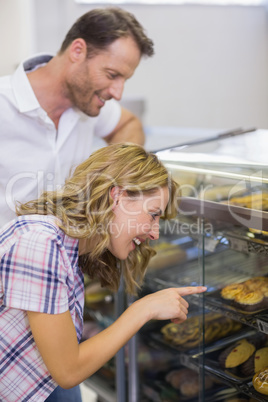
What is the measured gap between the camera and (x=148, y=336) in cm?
215

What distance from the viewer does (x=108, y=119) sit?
237cm

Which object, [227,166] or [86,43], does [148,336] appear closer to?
[227,166]

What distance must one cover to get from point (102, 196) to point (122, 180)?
0.07 m

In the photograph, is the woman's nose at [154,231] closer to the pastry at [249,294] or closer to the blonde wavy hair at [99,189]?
the blonde wavy hair at [99,189]

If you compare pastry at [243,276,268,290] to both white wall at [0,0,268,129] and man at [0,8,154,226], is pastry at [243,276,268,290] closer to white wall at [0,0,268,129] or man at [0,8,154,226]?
man at [0,8,154,226]

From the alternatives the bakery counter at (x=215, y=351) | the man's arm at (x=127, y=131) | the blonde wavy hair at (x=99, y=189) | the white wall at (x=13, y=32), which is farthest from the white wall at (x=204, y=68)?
the blonde wavy hair at (x=99, y=189)

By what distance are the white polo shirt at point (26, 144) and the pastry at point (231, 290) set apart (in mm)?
751

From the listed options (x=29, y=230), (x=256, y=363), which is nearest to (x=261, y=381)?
(x=256, y=363)

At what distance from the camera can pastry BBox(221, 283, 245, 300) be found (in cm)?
167

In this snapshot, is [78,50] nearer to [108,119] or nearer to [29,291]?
[108,119]

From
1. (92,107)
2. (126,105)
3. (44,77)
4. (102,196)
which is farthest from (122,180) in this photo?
(126,105)

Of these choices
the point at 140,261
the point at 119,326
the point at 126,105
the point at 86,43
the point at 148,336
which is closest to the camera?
the point at 119,326

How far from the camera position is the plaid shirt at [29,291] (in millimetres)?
1240

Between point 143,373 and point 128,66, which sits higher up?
point 128,66
